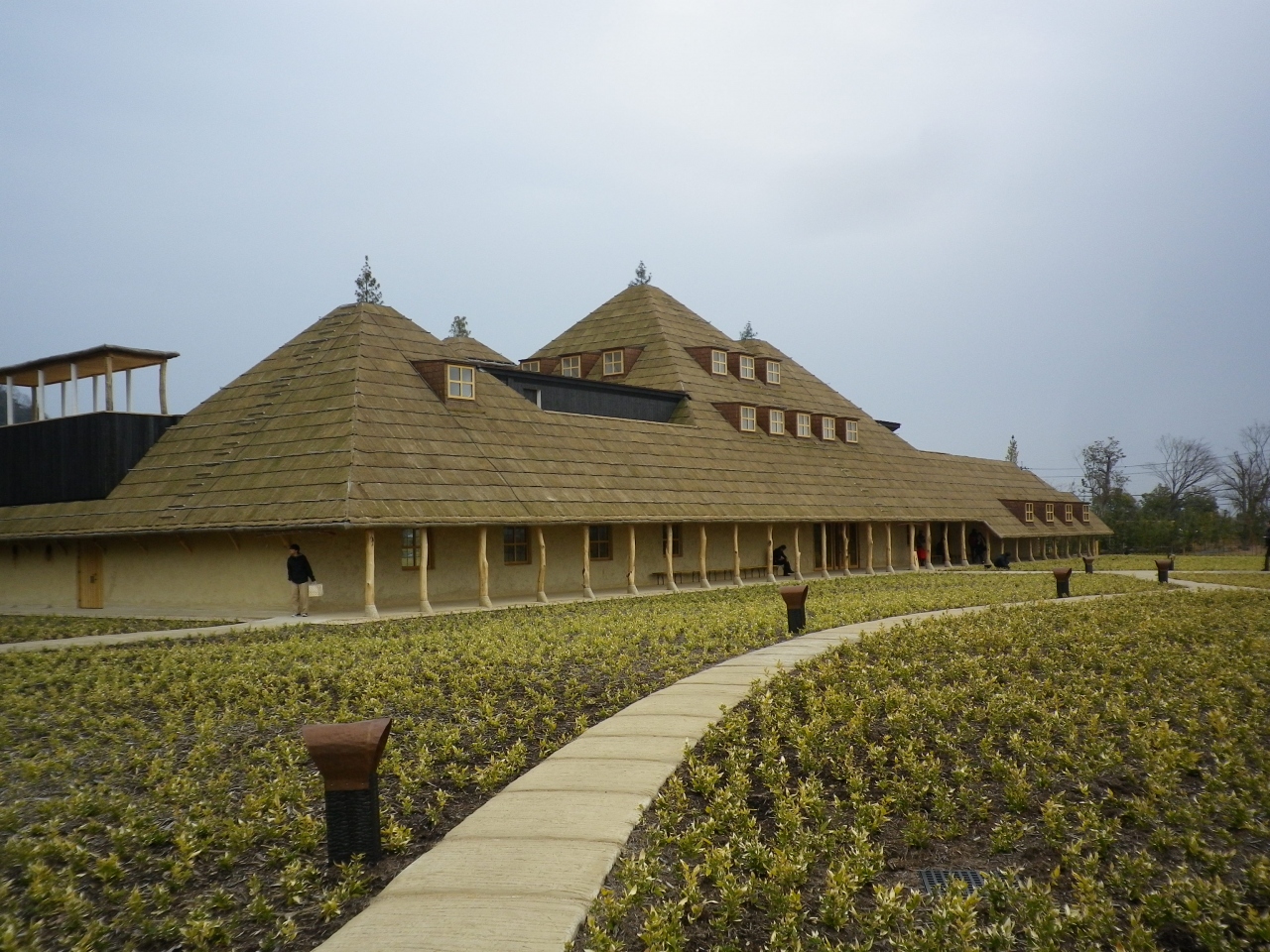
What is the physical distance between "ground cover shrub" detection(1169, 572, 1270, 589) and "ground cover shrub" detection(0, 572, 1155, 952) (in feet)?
54.9

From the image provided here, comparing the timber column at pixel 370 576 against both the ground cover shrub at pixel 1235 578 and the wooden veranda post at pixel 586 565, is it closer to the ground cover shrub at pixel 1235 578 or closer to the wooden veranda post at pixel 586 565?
the wooden veranda post at pixel 586 565

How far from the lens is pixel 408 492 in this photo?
22500 millimetres

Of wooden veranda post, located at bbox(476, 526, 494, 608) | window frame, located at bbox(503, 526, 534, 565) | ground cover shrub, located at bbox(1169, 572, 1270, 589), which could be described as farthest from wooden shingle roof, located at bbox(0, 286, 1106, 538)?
ground cover shrub, located at bbox(1169, 572, 1270, 589)

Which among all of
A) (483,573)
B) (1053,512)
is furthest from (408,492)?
(1053,512)

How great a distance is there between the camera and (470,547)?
2533 cm

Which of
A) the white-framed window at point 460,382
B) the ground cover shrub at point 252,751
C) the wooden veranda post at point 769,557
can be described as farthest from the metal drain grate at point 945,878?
the wooden veranda post at point 769,557

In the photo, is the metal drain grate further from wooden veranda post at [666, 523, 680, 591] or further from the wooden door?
the wooden door

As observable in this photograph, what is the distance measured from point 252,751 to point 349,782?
3.00 metres

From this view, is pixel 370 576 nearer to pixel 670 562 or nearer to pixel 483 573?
pixel 483 573

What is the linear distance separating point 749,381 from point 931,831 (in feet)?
116

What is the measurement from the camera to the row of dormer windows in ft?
168

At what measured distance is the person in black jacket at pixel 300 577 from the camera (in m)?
21.3

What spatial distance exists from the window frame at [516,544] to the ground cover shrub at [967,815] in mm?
15475

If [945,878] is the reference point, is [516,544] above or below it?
above
